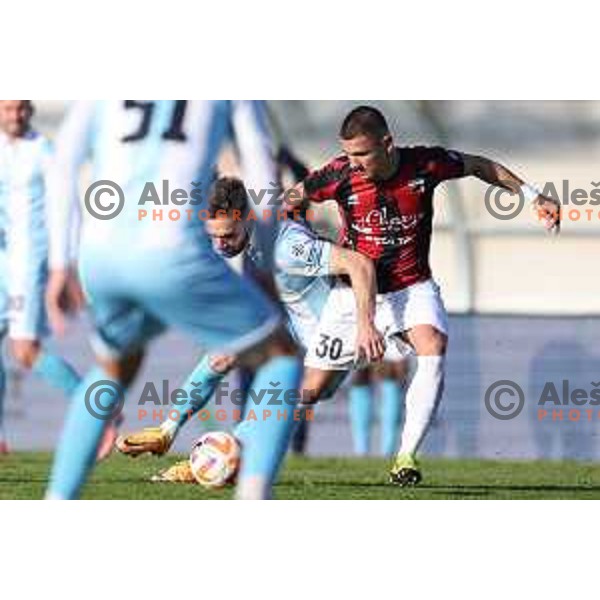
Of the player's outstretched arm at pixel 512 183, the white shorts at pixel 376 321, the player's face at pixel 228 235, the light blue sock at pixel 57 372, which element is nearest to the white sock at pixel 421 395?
the white shorts at pixel 376 321

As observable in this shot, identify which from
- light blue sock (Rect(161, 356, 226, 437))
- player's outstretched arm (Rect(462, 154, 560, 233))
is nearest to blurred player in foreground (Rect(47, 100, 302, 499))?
light blue sock (Rect(161, 356, 226, 437))

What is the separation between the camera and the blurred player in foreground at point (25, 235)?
17.2m

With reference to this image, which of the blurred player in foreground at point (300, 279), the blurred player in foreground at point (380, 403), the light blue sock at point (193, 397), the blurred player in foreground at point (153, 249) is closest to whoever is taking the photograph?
the blurred player in foreground at point (153, 249)

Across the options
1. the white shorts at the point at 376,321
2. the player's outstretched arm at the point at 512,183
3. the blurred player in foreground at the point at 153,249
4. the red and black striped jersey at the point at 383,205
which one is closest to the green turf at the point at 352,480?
the blurred player in foreground at the point at 153,249

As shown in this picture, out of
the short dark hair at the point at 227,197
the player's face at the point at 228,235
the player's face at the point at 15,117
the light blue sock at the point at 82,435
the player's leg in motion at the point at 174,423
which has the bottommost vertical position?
the light blue sock at the point at 82,435

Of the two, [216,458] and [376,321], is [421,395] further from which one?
[216,458]

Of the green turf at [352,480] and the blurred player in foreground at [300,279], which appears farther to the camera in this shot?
the green turf at [352,480]

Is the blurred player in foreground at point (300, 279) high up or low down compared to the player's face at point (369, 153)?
down

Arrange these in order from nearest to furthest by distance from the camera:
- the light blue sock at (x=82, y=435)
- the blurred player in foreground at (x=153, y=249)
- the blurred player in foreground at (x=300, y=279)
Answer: the blurred player in foreground at (x=153, y=249) < the light blue sock at (x=82, y=435) < the blurred player in foreground at (x=300, y=279)

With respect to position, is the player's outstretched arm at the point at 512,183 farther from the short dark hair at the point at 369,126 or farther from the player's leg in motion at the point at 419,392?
the player's leg in motion at the point at 419,392

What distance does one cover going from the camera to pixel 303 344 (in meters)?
17.2

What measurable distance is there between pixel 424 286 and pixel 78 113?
180 centimetres

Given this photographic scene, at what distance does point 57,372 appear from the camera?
1739 cm
